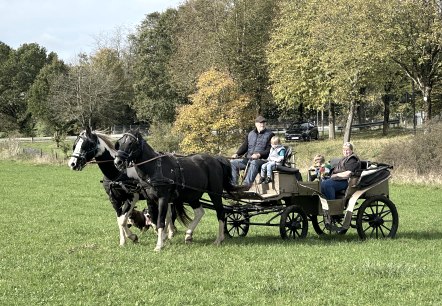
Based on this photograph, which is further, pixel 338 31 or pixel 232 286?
pixel 338 31

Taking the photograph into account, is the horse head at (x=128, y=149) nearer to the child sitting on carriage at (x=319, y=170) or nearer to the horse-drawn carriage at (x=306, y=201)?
the horse-drawn carriage at (x=306, y=201)

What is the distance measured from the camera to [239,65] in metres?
47.9

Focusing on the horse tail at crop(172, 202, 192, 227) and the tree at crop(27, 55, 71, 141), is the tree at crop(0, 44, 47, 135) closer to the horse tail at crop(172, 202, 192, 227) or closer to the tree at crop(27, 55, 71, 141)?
the tree at crop(27, 55, 71, 141)

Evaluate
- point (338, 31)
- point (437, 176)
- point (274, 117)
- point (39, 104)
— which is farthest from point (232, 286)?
point (39, 104)

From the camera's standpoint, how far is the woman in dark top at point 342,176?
37.4ft

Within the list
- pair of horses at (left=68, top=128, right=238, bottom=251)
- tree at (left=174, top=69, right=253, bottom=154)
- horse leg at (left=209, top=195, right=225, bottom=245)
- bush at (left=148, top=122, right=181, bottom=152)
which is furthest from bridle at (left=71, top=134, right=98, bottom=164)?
bush at (left=148, top=122, right=181, bottom=152)

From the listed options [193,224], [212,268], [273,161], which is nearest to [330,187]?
[273,161]

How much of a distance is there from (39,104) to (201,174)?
64262 mm

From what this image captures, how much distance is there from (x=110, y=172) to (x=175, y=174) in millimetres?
1323

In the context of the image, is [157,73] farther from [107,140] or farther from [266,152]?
[107,140]

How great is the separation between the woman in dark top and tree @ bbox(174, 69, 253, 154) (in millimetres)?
29040

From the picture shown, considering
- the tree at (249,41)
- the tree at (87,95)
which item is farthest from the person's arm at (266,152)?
the tree at (87,95)

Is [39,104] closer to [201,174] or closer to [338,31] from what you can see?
[338,31]

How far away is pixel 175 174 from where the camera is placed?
1010 cm
